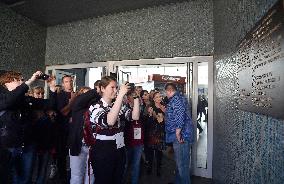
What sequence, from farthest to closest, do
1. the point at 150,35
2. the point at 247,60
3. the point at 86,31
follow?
1. the point at 86,31
2. the point at 150,35
3. the point at 247,60

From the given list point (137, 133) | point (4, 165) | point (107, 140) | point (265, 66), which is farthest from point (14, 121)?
point (265, 66)

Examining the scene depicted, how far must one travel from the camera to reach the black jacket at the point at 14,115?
7.54ft

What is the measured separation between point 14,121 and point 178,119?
6.48 feet

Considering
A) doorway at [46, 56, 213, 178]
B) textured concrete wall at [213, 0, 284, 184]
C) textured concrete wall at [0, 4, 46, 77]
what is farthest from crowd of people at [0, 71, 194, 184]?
textured concrete wall at [0, 4, 46, 77]

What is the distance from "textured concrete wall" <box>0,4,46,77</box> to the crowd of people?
66.5 inches

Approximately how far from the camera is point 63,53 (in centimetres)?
550

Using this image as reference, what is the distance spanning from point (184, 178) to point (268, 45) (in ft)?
8.65

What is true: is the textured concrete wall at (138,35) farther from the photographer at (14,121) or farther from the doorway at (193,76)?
the photographer at (14,121)

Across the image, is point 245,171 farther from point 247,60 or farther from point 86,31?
point 86,31

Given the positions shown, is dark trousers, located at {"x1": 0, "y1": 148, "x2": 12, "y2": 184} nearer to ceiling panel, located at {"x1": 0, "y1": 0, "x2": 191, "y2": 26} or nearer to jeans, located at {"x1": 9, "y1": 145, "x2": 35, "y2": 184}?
jeans, located at {"x1": 9, "y1": 145, "x2": 35, "y2": 184}

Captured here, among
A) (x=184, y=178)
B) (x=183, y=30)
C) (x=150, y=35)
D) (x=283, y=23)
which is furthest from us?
(x=150, y=35)

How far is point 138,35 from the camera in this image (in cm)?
469

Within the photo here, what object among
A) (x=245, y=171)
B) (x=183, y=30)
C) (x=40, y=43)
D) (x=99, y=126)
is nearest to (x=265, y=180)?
(x=245, y=171)

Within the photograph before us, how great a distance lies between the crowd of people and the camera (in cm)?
211
